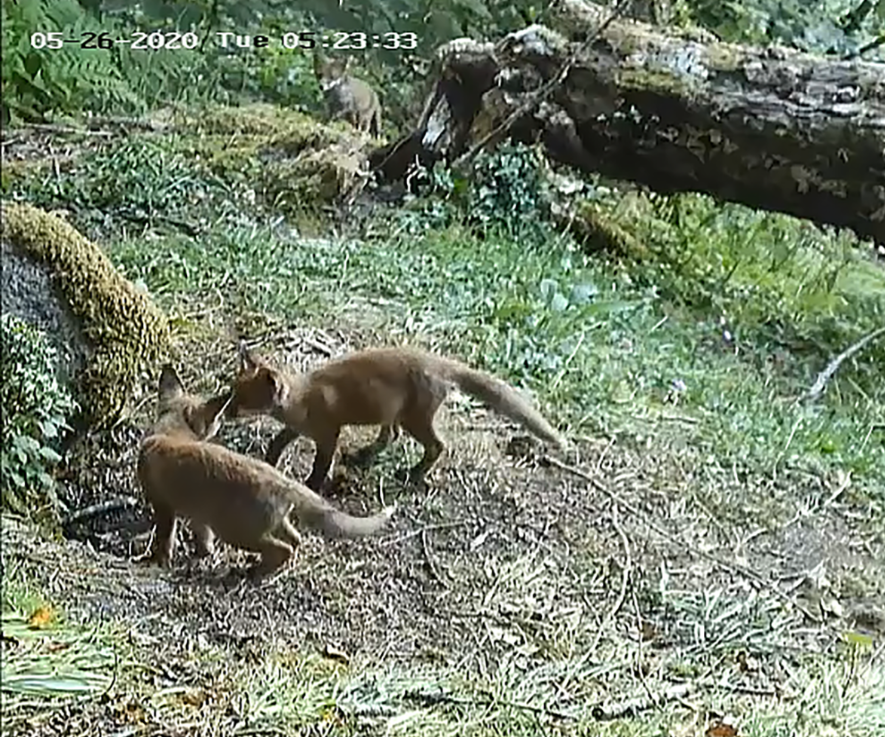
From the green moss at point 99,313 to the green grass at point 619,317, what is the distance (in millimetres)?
21

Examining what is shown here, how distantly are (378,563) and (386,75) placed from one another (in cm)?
43

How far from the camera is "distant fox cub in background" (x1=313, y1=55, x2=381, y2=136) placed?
121 centimetres

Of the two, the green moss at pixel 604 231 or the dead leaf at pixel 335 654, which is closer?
the dead leaf at pixel 335 654

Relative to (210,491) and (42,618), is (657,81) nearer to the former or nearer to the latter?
(210,491)

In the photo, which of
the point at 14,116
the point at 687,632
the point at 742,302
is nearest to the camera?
the point at 14,116

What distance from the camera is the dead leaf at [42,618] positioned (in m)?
1.10

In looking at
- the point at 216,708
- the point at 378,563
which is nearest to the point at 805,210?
the point at 378,563

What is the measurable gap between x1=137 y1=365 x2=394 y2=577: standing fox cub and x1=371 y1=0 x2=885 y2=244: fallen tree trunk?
1.27 feet

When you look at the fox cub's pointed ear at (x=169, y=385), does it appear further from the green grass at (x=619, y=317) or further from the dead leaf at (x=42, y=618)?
the dead leaf at (x=42, y=618)

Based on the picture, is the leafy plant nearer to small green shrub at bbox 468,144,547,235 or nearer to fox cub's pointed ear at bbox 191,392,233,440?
fox cub's pointed ear at bbox 191,392,233,440

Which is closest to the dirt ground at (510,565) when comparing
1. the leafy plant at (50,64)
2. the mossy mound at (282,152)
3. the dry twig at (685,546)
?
the dry twig at (685,546)

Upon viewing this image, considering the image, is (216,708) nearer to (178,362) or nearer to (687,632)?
(178,362)

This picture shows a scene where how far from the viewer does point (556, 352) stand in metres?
1.39

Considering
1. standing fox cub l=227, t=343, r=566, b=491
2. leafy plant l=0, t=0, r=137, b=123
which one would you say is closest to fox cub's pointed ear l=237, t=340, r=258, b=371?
standing fox cub l=227, t=343, r=566, b=491
